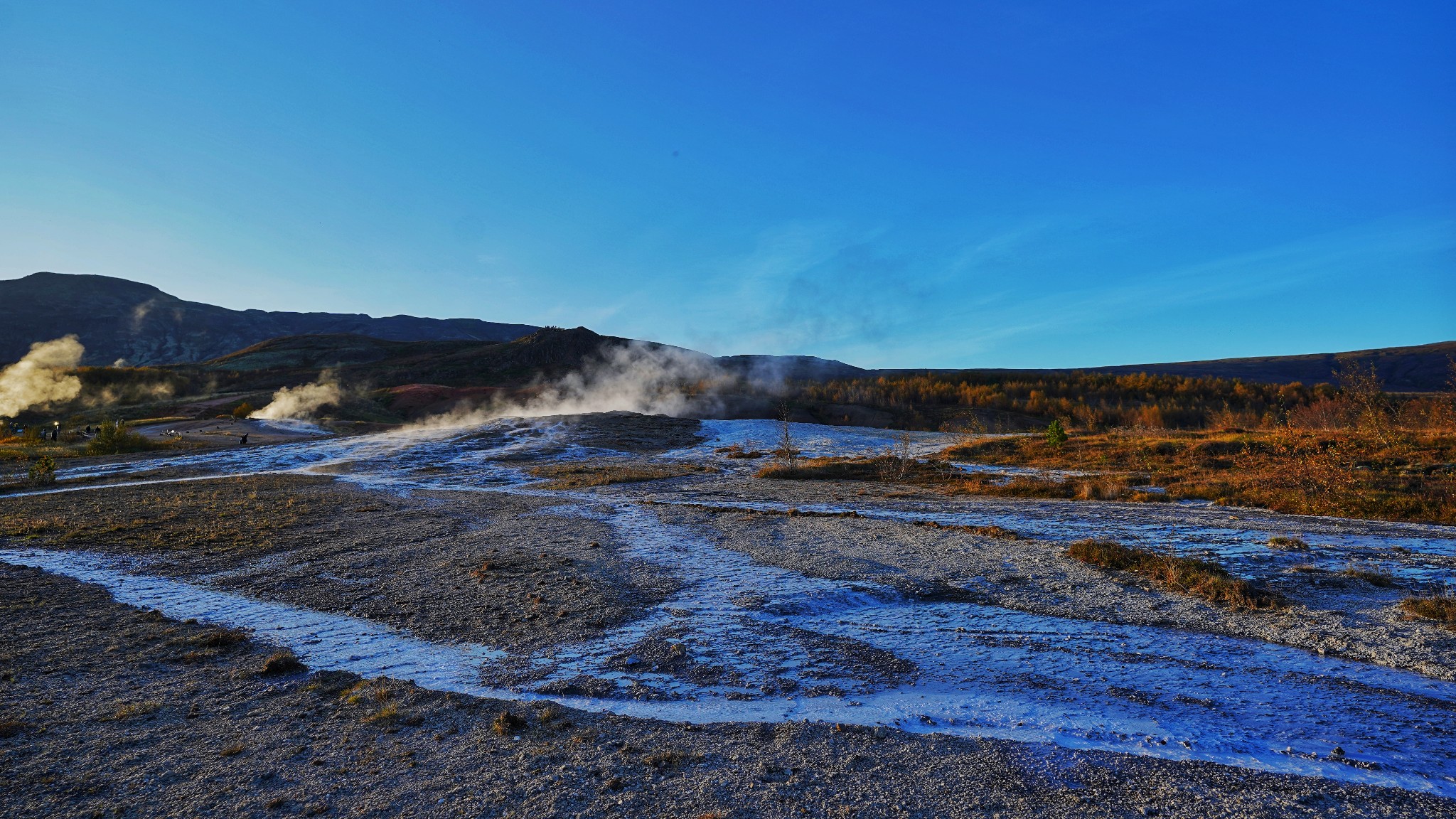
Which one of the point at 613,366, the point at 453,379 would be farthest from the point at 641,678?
the point at 453,379

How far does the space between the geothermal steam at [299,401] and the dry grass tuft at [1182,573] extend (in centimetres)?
5203

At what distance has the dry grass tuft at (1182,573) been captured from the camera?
8133 millimetres

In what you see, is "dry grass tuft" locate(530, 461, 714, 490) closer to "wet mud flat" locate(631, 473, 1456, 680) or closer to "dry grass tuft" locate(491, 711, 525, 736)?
"wet mud flat" locate(631, 473, 1456, 680)

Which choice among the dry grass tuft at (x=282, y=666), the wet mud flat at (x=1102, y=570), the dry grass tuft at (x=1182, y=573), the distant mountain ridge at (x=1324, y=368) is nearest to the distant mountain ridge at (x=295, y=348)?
the distant mountain ridge at (x=1324, y=368)

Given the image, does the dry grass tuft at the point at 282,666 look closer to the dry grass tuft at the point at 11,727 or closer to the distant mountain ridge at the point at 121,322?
the dry grass tuft at the point at 11,727

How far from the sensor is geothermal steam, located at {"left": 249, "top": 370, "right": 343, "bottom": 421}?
1986 inches

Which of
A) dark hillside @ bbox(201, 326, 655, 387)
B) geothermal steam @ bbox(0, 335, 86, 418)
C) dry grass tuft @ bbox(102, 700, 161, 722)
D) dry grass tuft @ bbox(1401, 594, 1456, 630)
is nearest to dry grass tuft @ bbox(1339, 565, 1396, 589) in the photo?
dry grass tuft @ bbox(1401, 594, 1456, 630)

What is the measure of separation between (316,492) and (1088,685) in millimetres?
21487

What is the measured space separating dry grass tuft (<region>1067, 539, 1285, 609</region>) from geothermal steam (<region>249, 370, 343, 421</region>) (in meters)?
52.0

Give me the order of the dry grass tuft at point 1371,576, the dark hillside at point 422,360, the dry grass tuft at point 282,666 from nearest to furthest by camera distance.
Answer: the dry grass tuft at point 282,666 < the dry grass tuft at point 1371,576 < the dark hillside at point 422,360

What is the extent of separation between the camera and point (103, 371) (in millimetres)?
66500

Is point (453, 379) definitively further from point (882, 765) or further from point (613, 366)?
point (882, 765)

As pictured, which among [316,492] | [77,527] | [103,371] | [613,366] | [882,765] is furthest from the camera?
[613,366]

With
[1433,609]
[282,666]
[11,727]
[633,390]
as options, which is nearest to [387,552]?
[282,666]
